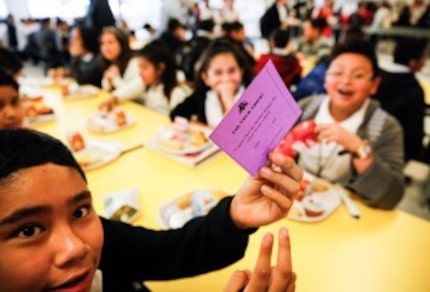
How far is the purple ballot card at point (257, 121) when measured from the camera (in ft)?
1.97

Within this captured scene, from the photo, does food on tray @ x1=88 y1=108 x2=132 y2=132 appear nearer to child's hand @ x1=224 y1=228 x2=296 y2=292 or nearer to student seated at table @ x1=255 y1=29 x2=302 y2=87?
student seated at table @ x1=255 y1=29 x2=302 y2=87

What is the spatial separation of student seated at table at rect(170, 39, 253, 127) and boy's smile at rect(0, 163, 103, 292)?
150 cm

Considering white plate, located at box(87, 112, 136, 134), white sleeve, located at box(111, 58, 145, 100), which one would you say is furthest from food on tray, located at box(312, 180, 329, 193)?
white sleeve, located at box(111, 58, 145, 100)

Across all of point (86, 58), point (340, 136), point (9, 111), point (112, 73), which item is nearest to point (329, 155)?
point (340, 136)

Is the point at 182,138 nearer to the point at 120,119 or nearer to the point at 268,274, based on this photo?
the point at 120,119

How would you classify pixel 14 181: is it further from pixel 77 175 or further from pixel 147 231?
pixel 147 231

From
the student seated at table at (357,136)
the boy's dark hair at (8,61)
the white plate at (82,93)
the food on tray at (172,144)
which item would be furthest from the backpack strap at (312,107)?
the boy's dark hair at (8,61)

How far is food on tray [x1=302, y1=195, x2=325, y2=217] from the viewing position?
1.22 metres

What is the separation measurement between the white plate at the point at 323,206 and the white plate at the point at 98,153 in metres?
0.95

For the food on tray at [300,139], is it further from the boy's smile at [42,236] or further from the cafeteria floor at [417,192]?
the cafeteria floor at [417,192]

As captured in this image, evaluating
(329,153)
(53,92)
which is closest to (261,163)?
(329,153)

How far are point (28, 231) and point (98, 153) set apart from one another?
121cm

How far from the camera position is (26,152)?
0.62m

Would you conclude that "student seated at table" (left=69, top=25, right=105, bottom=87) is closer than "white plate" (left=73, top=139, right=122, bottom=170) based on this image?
No
